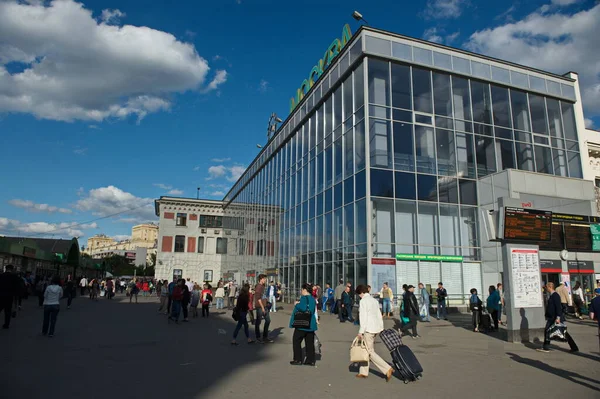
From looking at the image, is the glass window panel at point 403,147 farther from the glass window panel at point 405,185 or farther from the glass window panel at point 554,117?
the glass window panel at point 554,117

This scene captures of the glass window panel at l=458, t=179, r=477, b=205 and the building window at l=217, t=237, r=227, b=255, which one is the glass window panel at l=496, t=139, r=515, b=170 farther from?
the building window at l=217, t=237, r=227, b=255

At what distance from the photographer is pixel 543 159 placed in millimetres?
26406

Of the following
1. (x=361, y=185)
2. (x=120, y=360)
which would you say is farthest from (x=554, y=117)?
(x=120, y=360)

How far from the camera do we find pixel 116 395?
20.1 feet

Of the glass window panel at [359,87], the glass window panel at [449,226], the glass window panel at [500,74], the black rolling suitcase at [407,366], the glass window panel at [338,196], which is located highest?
the glass window panel at [500,74]

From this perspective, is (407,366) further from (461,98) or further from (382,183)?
(461,98)

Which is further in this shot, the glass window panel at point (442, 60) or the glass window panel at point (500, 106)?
the glass window panel at point (500, 106)

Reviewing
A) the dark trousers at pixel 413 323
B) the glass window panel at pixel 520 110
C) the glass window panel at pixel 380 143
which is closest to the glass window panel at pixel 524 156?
the glass window panel at pixel 520 110

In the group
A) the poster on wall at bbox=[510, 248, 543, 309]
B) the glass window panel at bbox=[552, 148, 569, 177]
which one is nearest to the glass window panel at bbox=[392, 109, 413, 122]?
the glass window panel at bbox=[552, 148, 569, 177]

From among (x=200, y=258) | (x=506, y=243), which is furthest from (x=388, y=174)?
(x=200, y=258)

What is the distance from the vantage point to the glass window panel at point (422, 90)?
78.2 ft

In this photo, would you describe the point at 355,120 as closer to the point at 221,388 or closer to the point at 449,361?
the point at 449,361

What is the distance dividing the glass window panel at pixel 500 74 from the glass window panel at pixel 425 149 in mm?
6556

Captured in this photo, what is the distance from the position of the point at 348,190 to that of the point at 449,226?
5924mm
